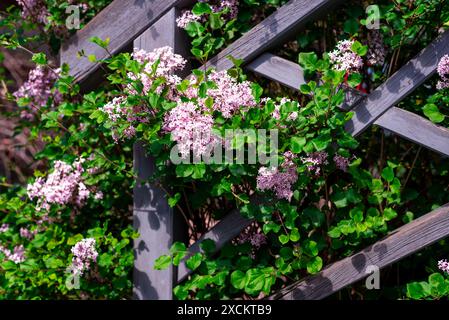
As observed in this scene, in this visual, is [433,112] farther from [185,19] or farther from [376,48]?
[185,19]

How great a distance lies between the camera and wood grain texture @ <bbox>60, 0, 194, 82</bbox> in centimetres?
211

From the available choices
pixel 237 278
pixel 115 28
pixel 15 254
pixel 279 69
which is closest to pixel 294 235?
pixel 237 278

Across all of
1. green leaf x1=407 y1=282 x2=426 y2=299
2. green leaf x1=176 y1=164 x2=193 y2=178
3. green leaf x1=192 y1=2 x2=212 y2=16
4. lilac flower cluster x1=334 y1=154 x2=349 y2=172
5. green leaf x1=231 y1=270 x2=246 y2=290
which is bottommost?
green leaf x1=407 y1=282 x2=426 y2=299

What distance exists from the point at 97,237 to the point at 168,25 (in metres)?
0.83

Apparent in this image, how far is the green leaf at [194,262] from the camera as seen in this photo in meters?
1.98

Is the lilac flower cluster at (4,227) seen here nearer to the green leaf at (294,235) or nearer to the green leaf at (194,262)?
the green leaf at (194,262)

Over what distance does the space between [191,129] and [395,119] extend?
678mm

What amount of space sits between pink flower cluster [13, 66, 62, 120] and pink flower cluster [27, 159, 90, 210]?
37 cm

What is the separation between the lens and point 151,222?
217cm

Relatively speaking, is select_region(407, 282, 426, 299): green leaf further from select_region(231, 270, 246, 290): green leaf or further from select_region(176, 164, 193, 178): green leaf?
select_region(176, 164, 193, 178): green leaf

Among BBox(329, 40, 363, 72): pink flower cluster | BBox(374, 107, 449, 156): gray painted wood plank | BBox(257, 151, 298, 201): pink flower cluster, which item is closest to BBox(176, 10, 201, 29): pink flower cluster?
BBox(329, 40, 363, 72): pink flower cluster

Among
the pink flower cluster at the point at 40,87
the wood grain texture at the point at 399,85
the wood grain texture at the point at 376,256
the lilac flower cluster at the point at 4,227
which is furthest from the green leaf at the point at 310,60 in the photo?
the lilac flower cluster at the point at 4,227
